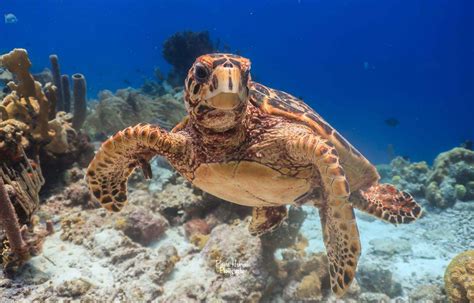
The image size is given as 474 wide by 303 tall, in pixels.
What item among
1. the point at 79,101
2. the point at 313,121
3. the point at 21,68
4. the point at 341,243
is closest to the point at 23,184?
the point at 21,68

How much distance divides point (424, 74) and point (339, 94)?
77.6 ft

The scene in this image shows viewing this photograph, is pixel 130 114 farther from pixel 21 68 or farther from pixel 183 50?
pixel 183 50

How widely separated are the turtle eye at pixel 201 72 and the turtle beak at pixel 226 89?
12 centimetres

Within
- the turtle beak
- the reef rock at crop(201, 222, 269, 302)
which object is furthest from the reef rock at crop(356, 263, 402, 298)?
the turtle beak

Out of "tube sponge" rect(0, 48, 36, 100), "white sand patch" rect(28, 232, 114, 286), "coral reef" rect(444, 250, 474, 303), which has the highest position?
"tube sponge" rect(0, 48, 36, 100)

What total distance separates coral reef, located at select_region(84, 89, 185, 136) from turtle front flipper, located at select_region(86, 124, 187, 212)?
542cm

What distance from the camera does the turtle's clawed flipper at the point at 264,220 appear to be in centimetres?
427

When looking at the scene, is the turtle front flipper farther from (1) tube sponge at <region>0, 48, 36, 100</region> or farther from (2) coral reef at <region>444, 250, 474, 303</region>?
(2) coral reef at <region>444, 250, 474, 303</region>

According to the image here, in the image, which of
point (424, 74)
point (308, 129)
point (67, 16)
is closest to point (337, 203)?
point (308, 129)

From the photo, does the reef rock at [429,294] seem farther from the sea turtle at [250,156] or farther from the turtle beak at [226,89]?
the turtle beak at [226,89]

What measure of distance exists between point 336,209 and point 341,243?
0.40 meters

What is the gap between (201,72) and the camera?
2.47 metres

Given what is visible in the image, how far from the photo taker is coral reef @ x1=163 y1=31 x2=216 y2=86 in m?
17.6

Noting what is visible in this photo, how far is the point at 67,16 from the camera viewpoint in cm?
11462
